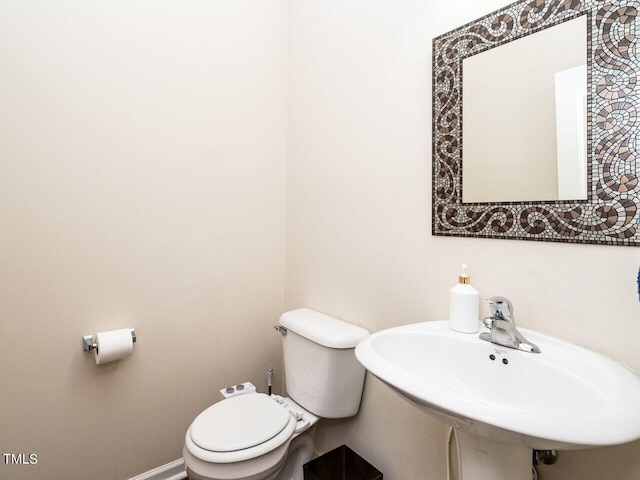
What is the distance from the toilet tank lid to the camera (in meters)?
1.30

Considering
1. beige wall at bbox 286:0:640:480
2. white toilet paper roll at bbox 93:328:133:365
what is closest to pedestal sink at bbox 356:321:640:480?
beige wall at bbox 286:0:640:480

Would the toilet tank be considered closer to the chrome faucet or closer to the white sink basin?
the white sink basin

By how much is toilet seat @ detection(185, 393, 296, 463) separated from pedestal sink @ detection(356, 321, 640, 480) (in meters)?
0.54

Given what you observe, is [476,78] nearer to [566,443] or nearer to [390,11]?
[390,11]

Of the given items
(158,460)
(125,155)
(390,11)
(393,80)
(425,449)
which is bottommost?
(158,460)

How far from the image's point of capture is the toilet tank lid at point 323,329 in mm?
1300

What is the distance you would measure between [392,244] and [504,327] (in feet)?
1.65

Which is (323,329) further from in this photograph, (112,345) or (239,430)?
(112,345)

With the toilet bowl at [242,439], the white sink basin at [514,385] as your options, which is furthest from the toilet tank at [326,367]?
the white sink basin at [514,385]

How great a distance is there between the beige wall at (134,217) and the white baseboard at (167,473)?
3 centimetres

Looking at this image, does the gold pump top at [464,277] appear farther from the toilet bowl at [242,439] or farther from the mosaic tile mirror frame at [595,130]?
the toilet bowl at [242,439]

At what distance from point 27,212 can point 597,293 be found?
1781 millimetres

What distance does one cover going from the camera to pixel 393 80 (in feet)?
4.15

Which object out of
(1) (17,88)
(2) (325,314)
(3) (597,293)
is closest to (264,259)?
(2) (325,314)
